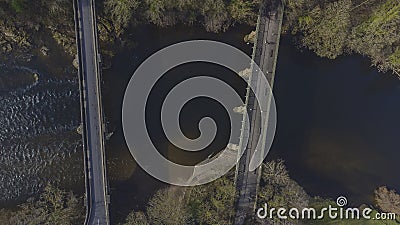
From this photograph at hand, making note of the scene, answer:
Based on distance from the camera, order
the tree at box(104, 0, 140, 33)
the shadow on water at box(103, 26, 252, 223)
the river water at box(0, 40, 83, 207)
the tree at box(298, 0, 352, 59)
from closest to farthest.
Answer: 1. the tree at box(104, 0, 140, 33)
2. the tree at box(298, 0, 352, 59)
3. the river water at box(0, 40, 83, 207)
4. the shadow on water at box(103, 26, 252, 223)

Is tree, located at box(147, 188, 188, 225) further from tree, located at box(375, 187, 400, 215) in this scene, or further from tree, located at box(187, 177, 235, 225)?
tree, located at box(375, 187, 400, 215)

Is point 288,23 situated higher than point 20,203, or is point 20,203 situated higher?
point 288,23

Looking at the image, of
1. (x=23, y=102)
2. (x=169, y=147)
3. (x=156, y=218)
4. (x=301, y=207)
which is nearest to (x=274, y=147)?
(x=301, y=207)

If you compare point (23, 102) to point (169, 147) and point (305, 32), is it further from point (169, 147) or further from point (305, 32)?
point (305, 32)

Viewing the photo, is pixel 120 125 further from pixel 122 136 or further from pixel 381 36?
pixel 381 36

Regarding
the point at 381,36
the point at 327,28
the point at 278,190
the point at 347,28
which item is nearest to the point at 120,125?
the point at 278,190

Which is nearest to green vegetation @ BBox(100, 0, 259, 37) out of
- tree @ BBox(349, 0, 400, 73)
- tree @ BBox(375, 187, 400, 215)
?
tree @ BBox(349, 0, 400, 73)
